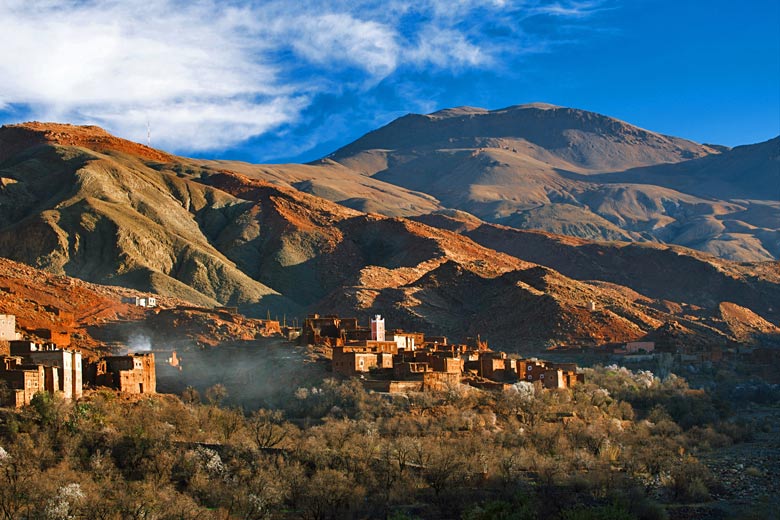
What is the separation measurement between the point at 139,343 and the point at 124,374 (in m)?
15.9

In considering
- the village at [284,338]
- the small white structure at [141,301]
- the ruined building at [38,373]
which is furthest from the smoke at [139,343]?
the ruined building at [38,373]

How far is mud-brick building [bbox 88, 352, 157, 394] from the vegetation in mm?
1033

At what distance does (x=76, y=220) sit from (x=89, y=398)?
217 feet

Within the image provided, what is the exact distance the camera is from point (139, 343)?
65000 millimetres

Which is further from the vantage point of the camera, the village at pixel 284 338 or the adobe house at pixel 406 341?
the adobe house at pixel 406 341

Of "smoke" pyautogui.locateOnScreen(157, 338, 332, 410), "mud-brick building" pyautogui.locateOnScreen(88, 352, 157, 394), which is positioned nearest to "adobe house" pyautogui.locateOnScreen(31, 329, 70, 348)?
"smoke" pyautogui.locateOnScreen(157, 338, 332, 410)

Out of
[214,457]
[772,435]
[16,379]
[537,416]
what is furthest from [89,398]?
[772,435]

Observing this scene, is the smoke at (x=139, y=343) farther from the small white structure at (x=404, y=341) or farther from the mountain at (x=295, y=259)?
the mountain at (x=295, y=259)

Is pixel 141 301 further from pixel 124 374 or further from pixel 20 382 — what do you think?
pixel 20 382

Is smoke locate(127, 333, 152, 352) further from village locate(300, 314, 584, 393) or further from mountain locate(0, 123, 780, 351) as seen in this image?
mountain locate(0, 123, 780, 351)

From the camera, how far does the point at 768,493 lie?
48.2 m

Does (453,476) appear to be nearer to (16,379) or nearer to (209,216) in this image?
(16,379)

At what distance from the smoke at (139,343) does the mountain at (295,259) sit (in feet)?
90.7

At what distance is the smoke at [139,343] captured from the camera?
6293cm
